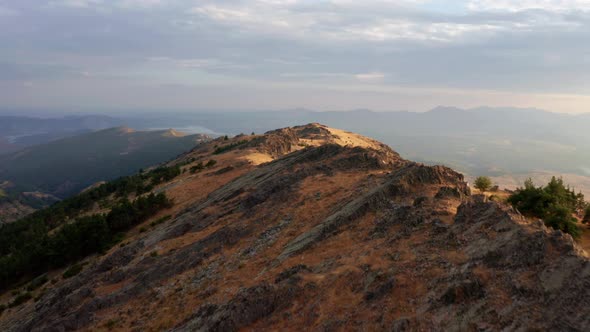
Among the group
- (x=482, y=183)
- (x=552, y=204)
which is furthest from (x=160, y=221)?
(x=482, y=183)

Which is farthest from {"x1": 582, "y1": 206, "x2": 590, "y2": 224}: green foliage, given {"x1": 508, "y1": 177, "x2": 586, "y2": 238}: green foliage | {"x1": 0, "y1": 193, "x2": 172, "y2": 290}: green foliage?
{"x1": 0, "y1": 193, "x2": 172, "y2": 290}: green foliage

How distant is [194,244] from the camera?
31234 millimetres

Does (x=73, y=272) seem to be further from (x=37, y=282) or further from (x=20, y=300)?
(x=37, y=282)

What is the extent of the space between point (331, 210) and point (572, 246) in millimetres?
17257

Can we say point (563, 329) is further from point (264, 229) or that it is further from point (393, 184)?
point (264, 229)

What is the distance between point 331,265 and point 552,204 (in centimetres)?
2149

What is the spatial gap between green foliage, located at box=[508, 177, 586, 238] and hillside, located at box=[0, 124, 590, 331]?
6.16 metres

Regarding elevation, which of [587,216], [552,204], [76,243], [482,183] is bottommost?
[76,243]

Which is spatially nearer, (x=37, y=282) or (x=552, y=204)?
(x=552, y=204)

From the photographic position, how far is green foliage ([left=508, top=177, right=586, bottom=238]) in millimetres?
25844

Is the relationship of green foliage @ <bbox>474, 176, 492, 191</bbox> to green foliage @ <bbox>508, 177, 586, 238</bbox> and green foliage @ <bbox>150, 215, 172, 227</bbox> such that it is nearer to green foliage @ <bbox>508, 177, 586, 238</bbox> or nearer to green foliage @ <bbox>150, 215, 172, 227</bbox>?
green foliage @ <bbox>508, 177, 586, 238</bbox>

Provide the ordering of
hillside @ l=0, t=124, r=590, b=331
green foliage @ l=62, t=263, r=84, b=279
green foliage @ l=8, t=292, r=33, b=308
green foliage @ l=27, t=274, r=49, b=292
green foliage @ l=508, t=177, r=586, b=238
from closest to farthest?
1. hillside @ l=0, t=124, r=590, b=331
2. green foliage @ l=508, t=177, r=586, b=238
3. green foliage @ l=8, t=292, r=33, b=308
4. green foliage @ l=62, t=263, r=84, b=279
5. green foliage @ l=27, t=274, r=49, b=292

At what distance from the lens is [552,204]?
1103 inches

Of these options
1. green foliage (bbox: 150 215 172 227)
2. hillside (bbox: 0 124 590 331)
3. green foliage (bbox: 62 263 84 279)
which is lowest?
green foliage (bbox: 62 263 84 279)
